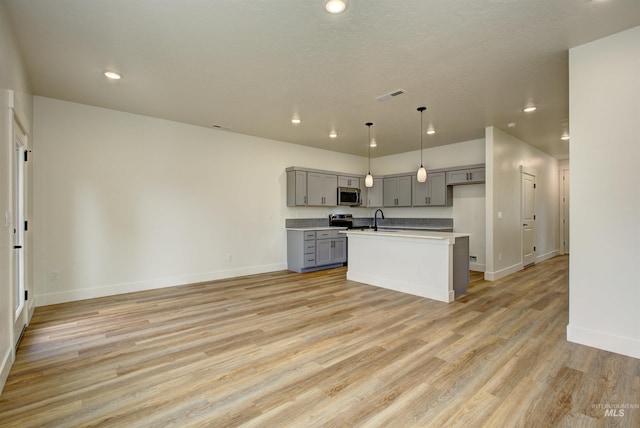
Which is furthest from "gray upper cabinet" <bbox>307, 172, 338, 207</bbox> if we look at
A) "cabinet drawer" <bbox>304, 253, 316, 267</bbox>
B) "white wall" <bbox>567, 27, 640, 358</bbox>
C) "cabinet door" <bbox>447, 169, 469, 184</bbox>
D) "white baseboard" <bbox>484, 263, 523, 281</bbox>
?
"white wall" <bbox>567, 27, 640, 358</bbox>

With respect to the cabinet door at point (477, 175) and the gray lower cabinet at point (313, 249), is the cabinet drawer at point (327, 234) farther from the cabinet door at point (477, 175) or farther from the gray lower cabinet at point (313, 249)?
the cabinet door at point (477, 175)

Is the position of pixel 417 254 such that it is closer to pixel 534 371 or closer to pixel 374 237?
pixel 374 237

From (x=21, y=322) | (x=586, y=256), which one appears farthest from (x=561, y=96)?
(x=21, y=322)

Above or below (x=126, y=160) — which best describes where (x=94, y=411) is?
below

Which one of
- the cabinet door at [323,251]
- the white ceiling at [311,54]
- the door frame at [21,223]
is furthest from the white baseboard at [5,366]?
the cabinet door at [323,251]

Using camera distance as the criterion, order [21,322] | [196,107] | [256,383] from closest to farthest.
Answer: [256,383]
[21,322]
[196,107]

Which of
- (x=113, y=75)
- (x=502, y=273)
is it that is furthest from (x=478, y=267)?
(x=113, y=75)

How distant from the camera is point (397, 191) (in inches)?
297

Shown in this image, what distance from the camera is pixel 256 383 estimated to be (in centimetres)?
224

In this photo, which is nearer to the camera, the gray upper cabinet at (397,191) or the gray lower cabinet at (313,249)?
the gray lower cabinet at (313,249)

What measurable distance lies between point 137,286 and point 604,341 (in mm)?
5825

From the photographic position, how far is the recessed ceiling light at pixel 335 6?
2227 millimetres

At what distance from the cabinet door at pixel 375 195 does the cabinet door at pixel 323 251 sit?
75.4 inches

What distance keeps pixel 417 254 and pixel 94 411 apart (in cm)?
397
